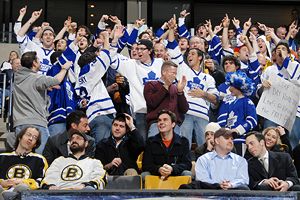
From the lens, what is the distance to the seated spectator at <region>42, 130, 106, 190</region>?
28.6 ft

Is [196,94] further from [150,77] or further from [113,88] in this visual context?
[113,88]

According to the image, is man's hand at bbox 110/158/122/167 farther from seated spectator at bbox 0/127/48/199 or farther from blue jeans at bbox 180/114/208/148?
blue jeans at bbox 180/114/208/148

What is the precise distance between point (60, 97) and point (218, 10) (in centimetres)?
1563

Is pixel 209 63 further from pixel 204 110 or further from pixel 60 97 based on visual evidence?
pixel 60 97

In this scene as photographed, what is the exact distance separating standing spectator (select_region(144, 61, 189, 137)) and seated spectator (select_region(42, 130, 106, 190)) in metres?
1.57

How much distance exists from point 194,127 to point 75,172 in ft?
8.95

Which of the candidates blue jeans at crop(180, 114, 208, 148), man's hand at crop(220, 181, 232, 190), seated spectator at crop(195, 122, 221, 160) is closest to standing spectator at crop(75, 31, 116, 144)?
blue jeans at crop(180, 114, 208, 148)

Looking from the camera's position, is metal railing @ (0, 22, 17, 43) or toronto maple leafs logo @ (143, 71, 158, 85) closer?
toronto maple leafs logo @ (143, 71, 158, 85)

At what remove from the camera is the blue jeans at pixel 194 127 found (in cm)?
1095

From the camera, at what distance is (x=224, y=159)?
915 centimetres

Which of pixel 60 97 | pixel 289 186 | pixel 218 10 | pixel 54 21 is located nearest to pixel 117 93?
pixel 60 97

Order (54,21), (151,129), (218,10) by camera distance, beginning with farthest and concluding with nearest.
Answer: (218,10) < (54,21) < (151,129)

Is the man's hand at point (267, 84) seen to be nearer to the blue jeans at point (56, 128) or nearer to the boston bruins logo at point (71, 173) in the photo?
the blue jeans at point (56, 128)

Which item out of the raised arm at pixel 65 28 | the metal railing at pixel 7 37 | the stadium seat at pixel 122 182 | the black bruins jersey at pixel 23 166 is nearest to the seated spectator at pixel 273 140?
the stadium seat at pixel 122 182
